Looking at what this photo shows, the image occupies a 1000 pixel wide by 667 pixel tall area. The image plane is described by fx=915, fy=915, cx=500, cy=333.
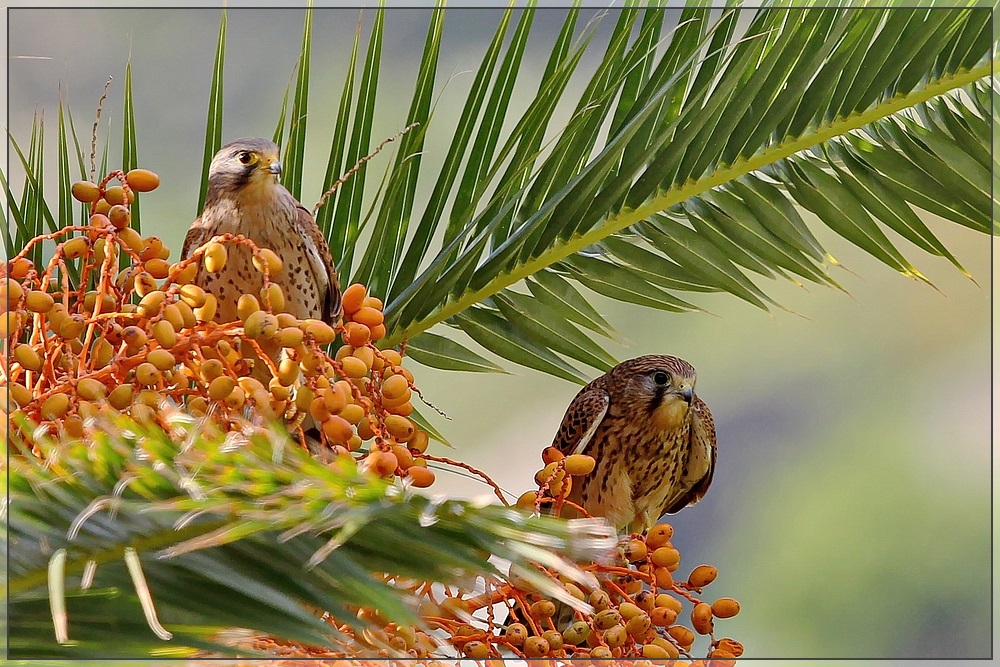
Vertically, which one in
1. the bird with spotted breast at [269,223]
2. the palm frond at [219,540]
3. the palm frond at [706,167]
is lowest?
the palm frond at [219,540]

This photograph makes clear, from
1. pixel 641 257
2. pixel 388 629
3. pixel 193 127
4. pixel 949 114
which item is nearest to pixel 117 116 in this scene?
pixel 193 127

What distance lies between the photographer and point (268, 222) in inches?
29.1

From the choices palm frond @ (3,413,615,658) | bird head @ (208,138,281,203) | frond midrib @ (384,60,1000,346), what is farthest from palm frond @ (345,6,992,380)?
palm frond @ (3,413,615,658)

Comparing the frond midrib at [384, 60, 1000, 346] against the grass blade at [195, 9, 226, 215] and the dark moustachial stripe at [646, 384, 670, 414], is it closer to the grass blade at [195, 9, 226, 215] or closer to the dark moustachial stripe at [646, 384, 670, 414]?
the dark moustachial stripe at [646, 384, 670, 414]

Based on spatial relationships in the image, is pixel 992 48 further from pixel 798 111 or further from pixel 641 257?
pixel 641 257

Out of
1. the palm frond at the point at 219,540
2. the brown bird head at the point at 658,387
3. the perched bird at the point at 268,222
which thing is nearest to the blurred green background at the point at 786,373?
the brown bird head at the point at 658,387

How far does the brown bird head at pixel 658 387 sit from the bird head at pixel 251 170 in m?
0.40

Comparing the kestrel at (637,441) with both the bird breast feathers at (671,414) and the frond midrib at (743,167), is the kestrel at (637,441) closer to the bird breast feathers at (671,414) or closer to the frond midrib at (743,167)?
the bird breast feathers at (671,414)

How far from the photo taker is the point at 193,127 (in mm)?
894

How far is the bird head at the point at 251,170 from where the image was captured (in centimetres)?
73

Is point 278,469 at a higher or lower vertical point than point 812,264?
lower

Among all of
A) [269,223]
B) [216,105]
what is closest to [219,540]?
[269,223]

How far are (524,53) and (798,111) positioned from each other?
269 mm

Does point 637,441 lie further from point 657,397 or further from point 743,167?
point 743,167
